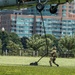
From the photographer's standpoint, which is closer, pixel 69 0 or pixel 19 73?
pixel 19 73

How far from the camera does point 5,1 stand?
47.1 metres

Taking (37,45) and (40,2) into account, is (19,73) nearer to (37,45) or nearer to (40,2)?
(40,2)

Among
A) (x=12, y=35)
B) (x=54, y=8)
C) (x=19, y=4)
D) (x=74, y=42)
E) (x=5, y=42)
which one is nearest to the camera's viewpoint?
(x=54, y=8)

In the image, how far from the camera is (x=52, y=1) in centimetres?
4153

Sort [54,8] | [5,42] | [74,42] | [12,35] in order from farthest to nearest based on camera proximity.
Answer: [12,35], [5,42], [74,42], [54,8]

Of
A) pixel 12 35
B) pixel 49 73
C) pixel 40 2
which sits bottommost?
pixel 12 35

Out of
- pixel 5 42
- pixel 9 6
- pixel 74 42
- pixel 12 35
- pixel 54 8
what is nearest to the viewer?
pixel 54 8

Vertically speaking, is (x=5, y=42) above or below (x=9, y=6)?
below

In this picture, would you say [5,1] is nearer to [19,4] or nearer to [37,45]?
[19,4]

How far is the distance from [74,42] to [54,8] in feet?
249

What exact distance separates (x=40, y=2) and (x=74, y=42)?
249ft

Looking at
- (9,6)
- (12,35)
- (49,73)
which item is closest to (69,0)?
(9,6)

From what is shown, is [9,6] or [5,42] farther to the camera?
[5,42]

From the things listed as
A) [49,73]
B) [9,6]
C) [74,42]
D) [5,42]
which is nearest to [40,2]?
[9,6]
